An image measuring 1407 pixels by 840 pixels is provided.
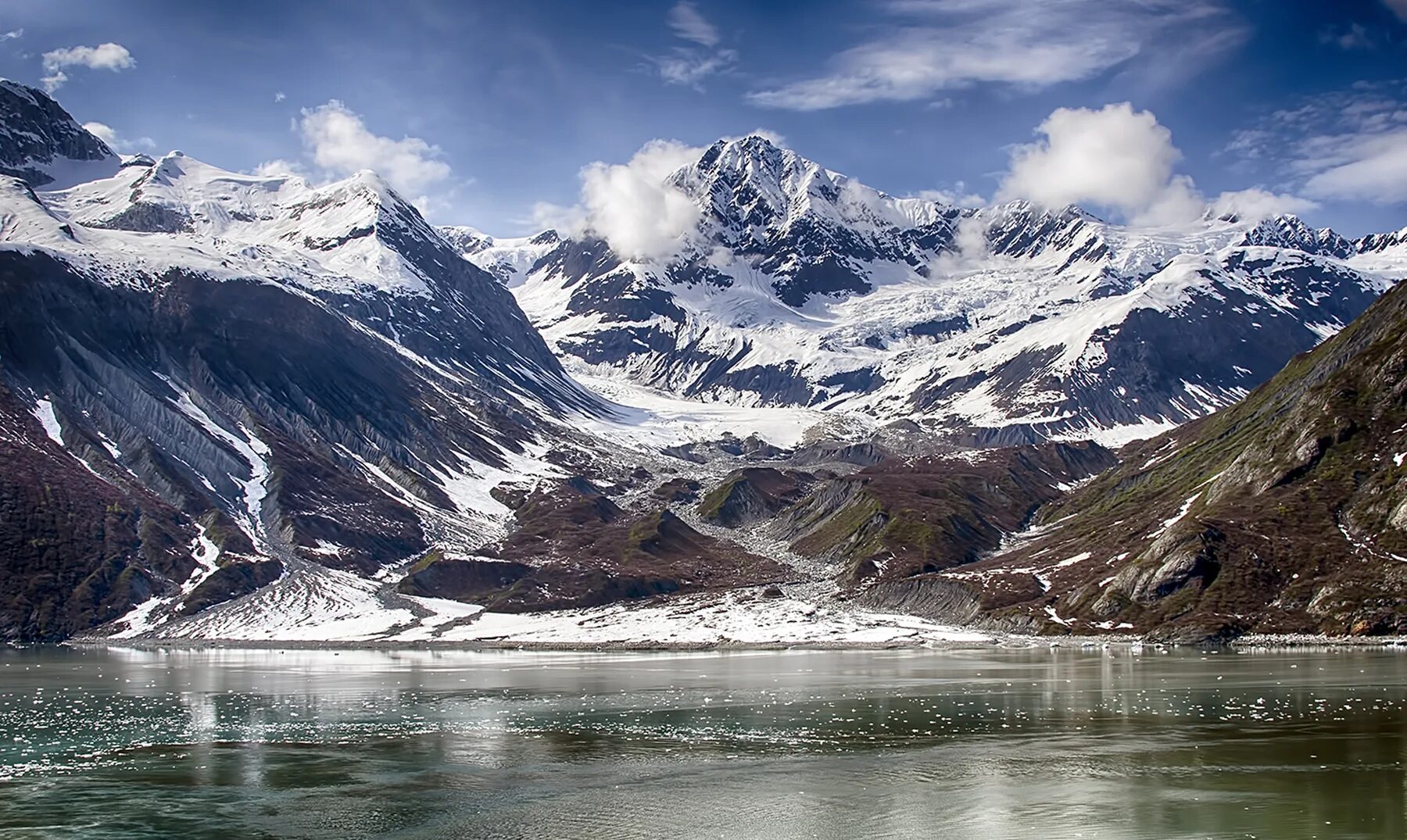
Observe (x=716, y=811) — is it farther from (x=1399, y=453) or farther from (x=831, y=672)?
(x=1399, y=453)

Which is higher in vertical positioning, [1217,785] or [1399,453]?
[1399,453]

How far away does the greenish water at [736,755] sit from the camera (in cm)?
6469

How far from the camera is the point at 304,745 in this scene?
92.6 metres

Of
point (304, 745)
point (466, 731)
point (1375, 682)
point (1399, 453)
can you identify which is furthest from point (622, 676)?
point (1399, 453)

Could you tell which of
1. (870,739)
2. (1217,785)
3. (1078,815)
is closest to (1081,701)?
(870,739)

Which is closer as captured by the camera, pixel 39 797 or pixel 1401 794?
pixel 1401 794

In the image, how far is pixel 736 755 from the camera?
85.4 metres

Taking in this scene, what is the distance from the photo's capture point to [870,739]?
298 ft

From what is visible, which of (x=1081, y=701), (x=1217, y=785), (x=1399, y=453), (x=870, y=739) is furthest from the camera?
(x=1399, y=453)

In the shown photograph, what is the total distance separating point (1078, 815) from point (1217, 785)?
1108 centimetres

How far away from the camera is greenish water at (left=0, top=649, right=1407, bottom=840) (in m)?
64.7

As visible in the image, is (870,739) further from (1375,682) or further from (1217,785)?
(1375,682)

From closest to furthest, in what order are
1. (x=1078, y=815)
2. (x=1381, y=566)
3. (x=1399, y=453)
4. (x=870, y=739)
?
(x=1078, y=815) → (x=870, y=739) → (x=1381, y=566) → (x=1399, y=453)

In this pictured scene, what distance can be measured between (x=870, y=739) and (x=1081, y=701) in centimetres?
2672
